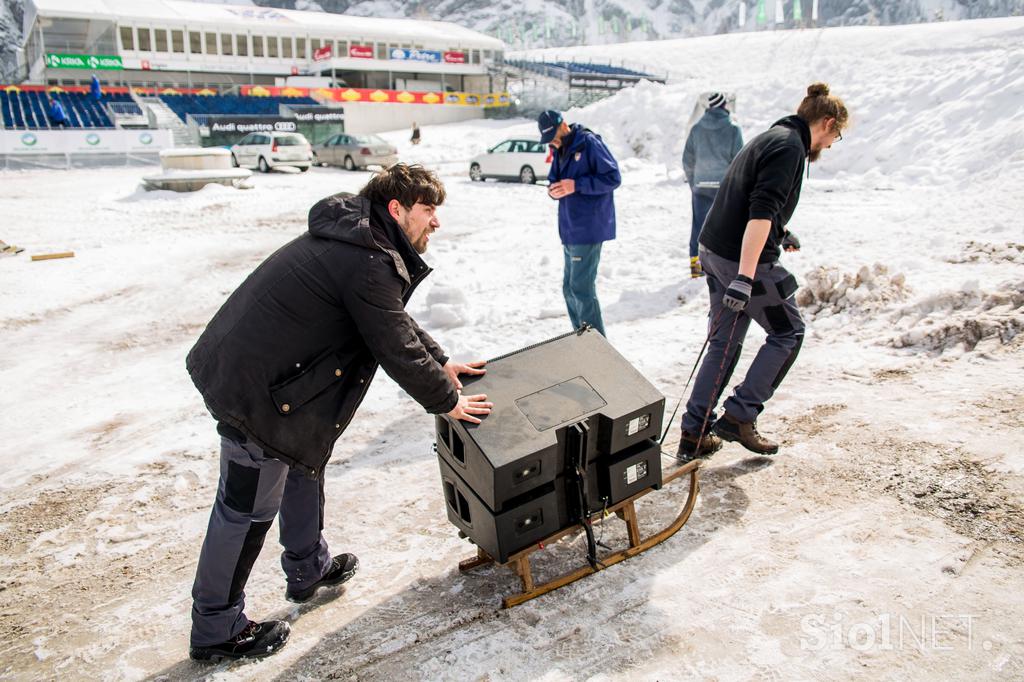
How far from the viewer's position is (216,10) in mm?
44281

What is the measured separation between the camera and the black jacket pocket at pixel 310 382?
2.38 m

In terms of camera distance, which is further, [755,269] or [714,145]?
[714,145]

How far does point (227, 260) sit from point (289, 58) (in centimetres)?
4207

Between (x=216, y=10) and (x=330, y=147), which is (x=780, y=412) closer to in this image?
(x=330, y=147)

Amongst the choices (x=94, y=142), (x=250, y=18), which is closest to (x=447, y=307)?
(x=94, y=142)

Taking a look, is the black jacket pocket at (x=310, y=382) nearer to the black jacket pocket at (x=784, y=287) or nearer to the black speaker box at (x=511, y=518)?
the black speaker box at (x=511, y=518)

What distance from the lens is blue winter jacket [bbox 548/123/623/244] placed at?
4.91 metres

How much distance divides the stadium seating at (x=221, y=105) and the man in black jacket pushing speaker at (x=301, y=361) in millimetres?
35039

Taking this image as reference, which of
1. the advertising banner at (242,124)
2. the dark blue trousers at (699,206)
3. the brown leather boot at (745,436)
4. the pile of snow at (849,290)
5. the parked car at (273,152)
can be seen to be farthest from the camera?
the advertising banner at (242,124)

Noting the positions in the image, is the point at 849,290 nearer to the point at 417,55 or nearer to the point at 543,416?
the point at 543,416

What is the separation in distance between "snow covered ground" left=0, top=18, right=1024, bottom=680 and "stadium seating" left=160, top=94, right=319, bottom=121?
27.3 meters

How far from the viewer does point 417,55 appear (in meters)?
47.0

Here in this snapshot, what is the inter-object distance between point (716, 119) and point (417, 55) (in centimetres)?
4395

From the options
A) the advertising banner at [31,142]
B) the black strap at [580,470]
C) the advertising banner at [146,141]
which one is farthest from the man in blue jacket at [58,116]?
the black strap at [580,470]
